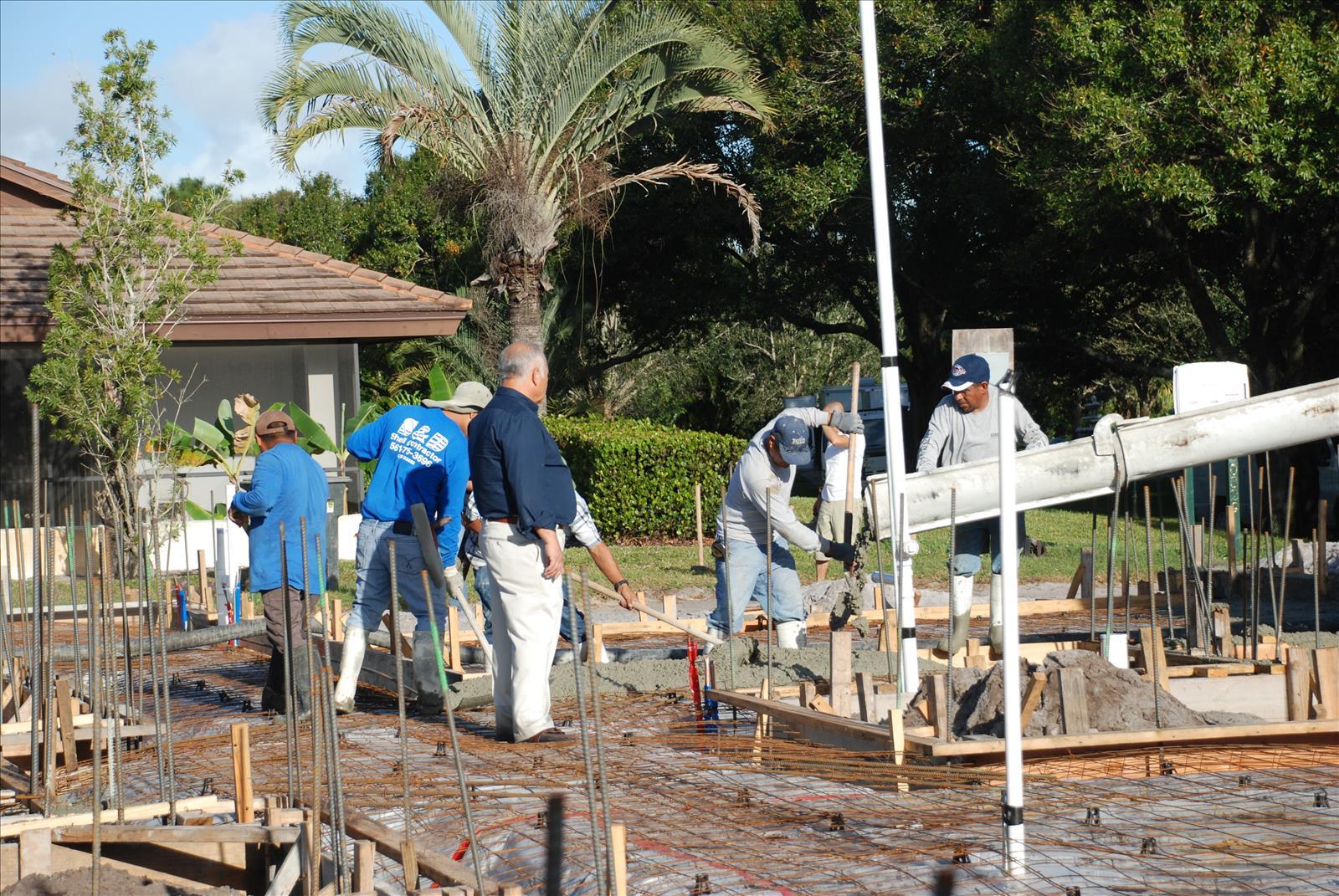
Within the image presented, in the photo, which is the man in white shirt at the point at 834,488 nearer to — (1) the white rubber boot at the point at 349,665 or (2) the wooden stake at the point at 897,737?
(1) the white rubber boot at the point at 349,665

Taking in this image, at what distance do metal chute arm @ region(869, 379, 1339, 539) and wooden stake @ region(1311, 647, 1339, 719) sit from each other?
1.11m

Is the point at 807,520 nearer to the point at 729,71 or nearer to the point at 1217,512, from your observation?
the point at 729,71

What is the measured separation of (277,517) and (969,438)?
3563mm

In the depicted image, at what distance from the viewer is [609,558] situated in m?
6.26

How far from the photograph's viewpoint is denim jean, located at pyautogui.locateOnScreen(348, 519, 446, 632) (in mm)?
6836

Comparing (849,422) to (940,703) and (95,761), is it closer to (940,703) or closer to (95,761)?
(940,703)

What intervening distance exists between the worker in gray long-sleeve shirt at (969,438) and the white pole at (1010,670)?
11.8 ft

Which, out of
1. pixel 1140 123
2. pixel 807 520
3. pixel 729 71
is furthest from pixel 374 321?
pixel 1140 123

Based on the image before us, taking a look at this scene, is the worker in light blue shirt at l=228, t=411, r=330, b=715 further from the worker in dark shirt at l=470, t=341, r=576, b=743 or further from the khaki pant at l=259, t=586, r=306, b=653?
the worker in dark shirt at l=470, t=341, r=576, b=743

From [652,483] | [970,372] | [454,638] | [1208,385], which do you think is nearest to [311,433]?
[652,483]

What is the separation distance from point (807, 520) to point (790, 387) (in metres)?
20.9

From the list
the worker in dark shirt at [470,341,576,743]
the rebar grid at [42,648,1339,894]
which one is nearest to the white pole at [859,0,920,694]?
the rebar grid at [42,648,1339,894]

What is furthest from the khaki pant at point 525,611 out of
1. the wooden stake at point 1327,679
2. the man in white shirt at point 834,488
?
the man in white shirt at point 834,488

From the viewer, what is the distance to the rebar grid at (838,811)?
418 cm
